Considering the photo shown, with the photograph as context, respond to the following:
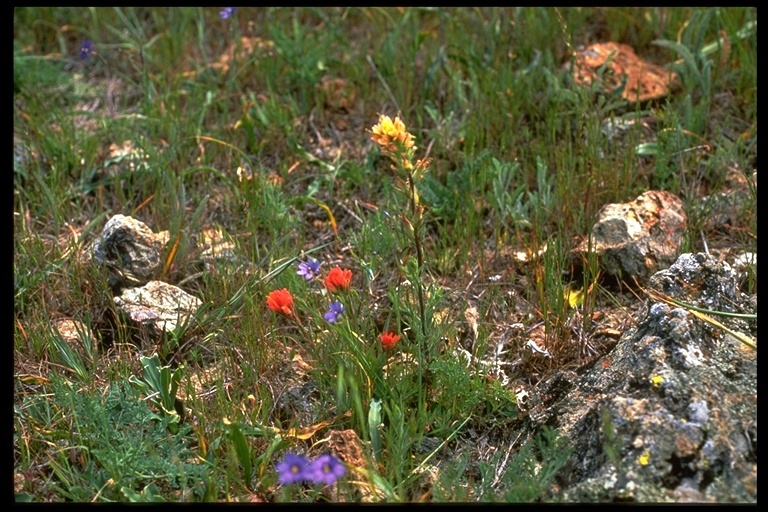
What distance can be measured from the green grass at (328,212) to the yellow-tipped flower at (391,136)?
11cm

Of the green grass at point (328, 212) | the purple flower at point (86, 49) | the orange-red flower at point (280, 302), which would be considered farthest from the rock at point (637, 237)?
the purple flower at point (86, 49)

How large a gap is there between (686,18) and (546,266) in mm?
1862

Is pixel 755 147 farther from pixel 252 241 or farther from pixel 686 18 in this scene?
pixel 252 241

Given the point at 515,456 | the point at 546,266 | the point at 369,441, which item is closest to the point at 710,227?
the point at 546,266

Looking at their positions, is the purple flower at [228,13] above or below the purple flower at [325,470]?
→ above

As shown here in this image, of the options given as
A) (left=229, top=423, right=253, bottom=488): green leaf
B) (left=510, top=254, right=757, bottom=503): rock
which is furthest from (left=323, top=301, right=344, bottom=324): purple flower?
(left=510, top=254, right=757, bottom=503): rock

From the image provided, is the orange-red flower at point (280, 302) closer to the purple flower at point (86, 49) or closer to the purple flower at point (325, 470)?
the purple flower at point (325, 470)

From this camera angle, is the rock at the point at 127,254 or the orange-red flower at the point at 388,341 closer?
the orange-red flower at the point at 388,341

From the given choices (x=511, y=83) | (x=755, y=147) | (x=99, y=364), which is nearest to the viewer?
(x=99, y=364)

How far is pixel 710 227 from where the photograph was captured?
10.4ft

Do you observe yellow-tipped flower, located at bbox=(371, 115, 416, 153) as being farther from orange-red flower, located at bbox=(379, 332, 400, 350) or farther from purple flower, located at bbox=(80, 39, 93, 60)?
purple flower, located at bbox=(80, 39, 93, 60)

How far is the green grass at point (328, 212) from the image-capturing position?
7.76 ft

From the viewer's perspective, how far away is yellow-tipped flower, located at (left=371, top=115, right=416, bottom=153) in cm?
215

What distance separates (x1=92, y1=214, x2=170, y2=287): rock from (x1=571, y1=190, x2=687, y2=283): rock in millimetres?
1464
